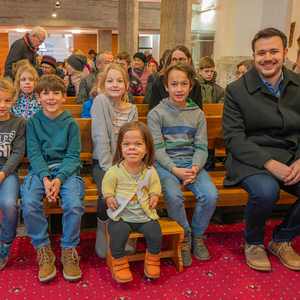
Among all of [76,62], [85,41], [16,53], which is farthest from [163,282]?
[85,41]

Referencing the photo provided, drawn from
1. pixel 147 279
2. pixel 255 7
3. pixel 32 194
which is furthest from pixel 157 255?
pixel 255 7

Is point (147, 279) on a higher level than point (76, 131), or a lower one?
lower

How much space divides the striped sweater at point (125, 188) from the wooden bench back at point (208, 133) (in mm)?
737

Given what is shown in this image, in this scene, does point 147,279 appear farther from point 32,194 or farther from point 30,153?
point 30,153

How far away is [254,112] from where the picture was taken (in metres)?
2.28

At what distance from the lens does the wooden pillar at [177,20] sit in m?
6.75

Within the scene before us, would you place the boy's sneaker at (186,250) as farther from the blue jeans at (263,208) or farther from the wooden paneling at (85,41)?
the wooden paneling at (85,41)

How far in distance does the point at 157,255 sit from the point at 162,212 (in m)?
1.01

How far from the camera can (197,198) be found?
7.09 ft

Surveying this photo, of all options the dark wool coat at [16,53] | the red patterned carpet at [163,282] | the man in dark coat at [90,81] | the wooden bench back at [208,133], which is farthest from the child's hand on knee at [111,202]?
the dark wool coat at [16,53]

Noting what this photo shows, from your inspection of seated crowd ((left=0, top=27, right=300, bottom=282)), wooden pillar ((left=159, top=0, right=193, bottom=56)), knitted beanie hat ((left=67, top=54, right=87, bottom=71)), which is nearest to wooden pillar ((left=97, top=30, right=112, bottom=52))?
wooden pillar ((left=159, top=0, right=193, bottom=56))

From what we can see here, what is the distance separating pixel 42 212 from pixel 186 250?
3.29 feet

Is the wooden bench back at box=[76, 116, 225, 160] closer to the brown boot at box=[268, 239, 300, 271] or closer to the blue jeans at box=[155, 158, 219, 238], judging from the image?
the blue jeans at box=[155, 158, 219, 238]

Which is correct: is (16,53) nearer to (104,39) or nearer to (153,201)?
(153,201)
